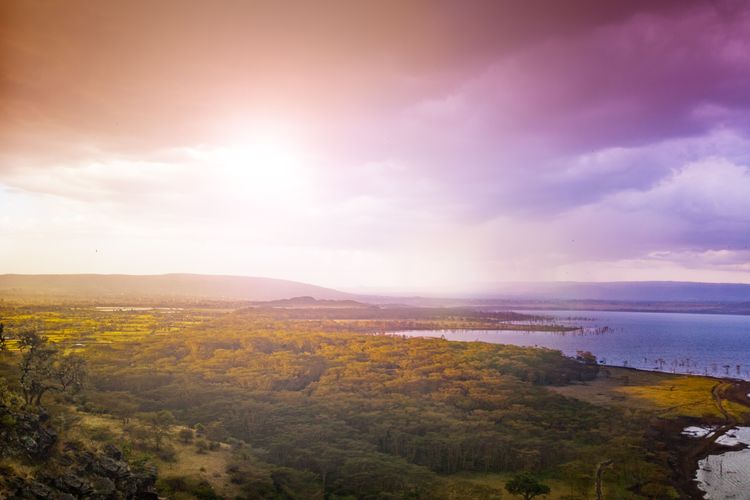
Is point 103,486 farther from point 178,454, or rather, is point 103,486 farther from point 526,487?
point 526,487

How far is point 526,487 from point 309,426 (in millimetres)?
27782

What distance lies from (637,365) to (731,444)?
8576cm

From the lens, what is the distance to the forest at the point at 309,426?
44.2 m

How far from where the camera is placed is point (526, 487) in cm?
4656

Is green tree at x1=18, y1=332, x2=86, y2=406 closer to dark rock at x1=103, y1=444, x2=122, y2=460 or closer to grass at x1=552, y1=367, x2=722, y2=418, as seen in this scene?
dark rock at x1=103, y1=444, x2=122, y2=460

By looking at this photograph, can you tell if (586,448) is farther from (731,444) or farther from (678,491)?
(731,444)

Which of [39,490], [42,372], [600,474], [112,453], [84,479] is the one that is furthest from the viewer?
[600,474]

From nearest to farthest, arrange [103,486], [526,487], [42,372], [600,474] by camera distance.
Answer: [103,486] → [526,487] → [42,372] → [600,474]

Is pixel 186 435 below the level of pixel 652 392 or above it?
above

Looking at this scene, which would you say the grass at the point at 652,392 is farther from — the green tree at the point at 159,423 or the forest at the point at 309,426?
the green tree at the point at 159,423

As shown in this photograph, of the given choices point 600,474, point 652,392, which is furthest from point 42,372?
point 652,392

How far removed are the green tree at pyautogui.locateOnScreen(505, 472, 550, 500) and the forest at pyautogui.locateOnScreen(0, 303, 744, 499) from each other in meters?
0.36

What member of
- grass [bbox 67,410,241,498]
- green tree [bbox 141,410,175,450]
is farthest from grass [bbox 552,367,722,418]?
green tree [bbox 141,410,175,450]

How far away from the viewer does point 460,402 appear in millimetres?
78625
